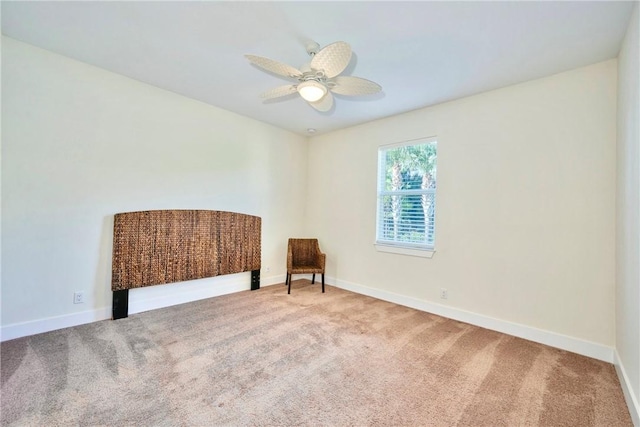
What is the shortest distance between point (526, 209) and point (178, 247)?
393 cm

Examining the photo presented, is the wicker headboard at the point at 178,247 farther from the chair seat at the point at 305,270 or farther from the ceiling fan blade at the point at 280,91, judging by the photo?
the ceiling fan blade at the point at 280,91

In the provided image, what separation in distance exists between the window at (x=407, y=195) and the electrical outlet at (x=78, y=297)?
355 centimetres

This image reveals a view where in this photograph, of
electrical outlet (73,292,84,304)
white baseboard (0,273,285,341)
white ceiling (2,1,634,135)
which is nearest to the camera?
white ceiling (2,1,634,135)

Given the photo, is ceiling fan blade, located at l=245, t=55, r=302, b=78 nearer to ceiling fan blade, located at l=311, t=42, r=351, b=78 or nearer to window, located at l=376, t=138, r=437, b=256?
ceiling fan blade, located at l=311, t=42, r=351, b=78

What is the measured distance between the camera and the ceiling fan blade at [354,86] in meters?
2.25

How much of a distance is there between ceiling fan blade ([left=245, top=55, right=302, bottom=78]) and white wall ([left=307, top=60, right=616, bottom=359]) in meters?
2.12

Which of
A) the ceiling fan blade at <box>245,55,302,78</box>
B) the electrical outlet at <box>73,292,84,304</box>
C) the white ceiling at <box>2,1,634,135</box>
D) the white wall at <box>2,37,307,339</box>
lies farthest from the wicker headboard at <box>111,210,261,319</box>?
the ceiling fan blade at <box>245,55,302,78</box>

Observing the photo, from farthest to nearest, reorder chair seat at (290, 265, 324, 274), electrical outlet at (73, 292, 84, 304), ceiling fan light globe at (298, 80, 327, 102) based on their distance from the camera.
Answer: chair seat at (290, 265, 324, 274) → electrical outlet at (73, 292, 84, 304) → ceiling fan light globe at (298, 80, 327, 102)

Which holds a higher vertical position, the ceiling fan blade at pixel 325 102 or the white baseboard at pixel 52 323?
the ceiling fan blade at pixel 325 102

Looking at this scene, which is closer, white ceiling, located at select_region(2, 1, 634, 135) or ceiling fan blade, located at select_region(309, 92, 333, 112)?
white ceiling, located at select_region(2, 1, 634, 135)

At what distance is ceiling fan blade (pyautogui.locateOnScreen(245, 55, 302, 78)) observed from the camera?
200cm

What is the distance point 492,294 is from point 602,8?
2529 millimetres

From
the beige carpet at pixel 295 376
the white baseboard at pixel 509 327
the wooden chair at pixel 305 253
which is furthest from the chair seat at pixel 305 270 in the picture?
the beige carpet at pixel 295 376

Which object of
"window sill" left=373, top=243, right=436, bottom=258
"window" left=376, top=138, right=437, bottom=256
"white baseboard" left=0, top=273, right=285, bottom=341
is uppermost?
"window" left=376, top=138, right=437, bottom=256
